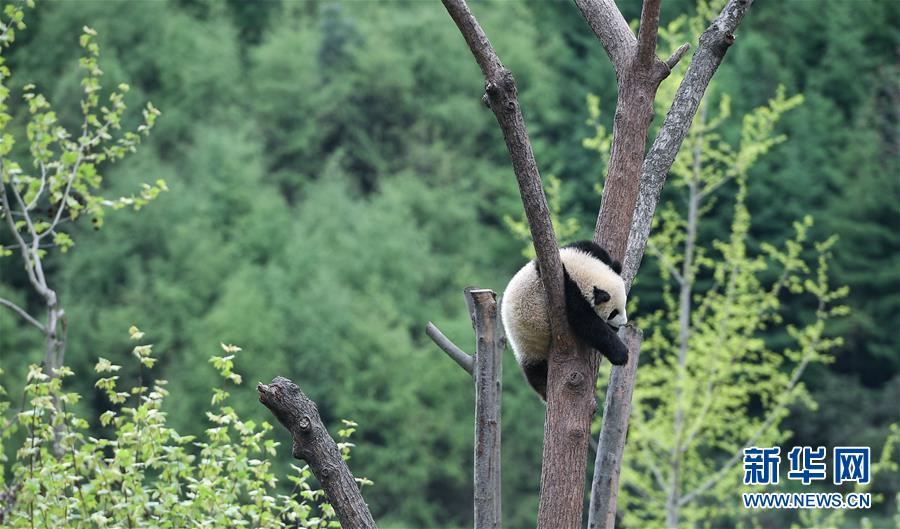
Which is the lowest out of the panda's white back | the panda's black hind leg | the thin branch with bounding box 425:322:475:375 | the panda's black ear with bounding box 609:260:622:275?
the thin branch with bounding box 425:322:475:375

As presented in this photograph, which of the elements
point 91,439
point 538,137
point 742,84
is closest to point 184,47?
point 538,137

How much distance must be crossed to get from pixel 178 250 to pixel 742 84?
1576 centimetres

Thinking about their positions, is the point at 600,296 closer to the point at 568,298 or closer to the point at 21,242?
the point at 568,298

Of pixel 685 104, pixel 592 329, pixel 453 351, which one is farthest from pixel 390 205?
pixel 592 329

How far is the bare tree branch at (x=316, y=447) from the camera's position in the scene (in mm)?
4191

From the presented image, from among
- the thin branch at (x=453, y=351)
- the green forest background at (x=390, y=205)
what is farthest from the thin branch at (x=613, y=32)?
the green forest background at (x=390, y=205)

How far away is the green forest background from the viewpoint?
A: 2830cm

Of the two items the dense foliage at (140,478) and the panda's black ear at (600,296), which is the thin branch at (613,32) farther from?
the dense foliage at (140,478)

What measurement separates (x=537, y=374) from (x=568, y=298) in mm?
834

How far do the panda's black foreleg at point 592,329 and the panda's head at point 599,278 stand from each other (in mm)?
287

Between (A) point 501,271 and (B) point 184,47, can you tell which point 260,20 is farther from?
(A) point 501,271

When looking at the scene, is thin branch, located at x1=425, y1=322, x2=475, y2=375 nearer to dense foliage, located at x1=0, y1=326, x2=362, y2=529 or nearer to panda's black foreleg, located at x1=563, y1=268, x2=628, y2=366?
panda's black foreleg, located at x1=563, y1=268, x2=628, y2=366

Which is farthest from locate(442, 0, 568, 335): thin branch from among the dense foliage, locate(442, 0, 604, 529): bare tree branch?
the dense foliage

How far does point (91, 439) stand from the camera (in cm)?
565
